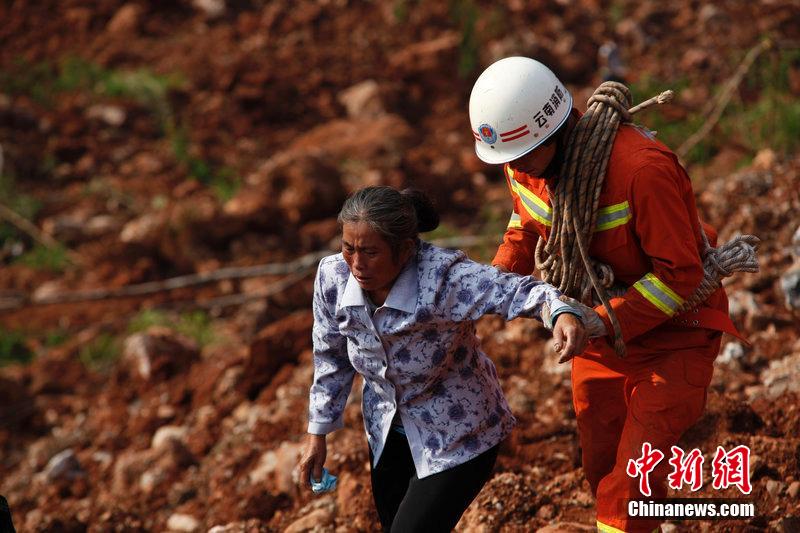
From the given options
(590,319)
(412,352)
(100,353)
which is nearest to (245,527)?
(412,352)

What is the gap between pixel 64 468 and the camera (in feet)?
18.8

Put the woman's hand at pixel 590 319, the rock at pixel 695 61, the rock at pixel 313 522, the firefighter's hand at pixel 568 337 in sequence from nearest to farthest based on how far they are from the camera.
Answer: the firefighter's hand at pixel 568 337
the woman's hand at pixel 590 319
the rock at pixel 313 522
the rock at pixel 695 61

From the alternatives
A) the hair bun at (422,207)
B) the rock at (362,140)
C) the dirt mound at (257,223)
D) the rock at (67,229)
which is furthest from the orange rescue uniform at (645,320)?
the rock at (67,229)

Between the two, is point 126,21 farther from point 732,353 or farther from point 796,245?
point 732,353

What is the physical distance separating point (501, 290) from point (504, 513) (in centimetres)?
144

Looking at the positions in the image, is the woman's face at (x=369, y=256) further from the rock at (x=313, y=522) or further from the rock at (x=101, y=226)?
the rock at (x=101, y=226)

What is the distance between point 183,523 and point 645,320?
292cm

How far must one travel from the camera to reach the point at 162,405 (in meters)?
6.26

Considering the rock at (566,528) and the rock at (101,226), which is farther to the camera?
the rock at (101,226)

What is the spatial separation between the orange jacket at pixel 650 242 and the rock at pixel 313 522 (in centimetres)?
177

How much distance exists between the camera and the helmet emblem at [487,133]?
2996 mm

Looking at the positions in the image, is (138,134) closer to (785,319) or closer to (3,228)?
(3,228)

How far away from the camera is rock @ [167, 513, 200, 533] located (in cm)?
480

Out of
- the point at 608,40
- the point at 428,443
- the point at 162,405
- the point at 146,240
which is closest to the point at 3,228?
the point at 146,240
